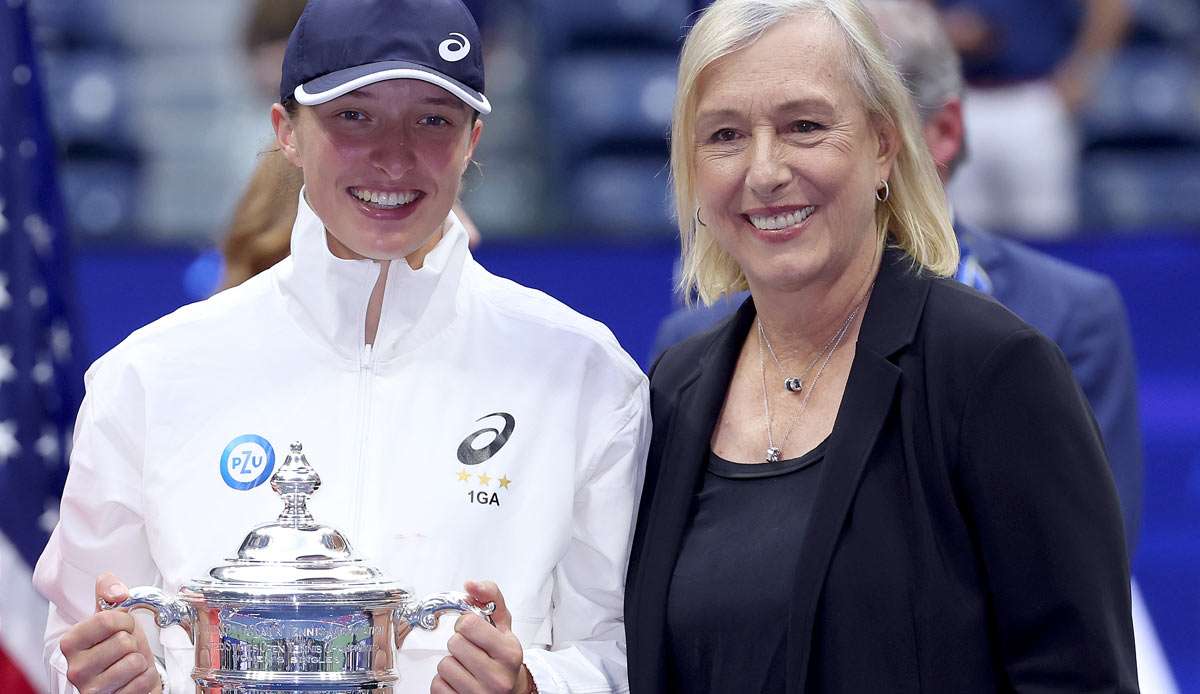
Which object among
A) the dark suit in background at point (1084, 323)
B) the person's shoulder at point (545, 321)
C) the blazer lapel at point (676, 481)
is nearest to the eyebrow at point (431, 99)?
the person's shoulder at point (545, 321)

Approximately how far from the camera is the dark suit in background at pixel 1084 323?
10.2ft

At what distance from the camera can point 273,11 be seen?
3.62 meters

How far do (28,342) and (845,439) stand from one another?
1.68 metres

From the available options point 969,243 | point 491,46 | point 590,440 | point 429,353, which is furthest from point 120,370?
point 491,46

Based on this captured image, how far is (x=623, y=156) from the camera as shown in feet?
16.0

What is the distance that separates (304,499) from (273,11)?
204 cm

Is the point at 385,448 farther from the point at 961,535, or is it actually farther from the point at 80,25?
the point at 80,25

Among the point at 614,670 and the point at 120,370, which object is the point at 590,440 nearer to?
the point at 614,670

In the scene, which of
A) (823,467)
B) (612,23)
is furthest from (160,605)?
(612,23)

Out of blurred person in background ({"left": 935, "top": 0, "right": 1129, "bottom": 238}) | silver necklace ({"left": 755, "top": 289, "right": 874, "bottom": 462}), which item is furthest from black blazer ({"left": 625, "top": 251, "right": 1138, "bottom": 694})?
blurred person in background ({"left": 935, "top": 0, "right": 1129, "bottom": 238})

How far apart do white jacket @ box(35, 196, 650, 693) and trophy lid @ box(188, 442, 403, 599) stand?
0.67 ft

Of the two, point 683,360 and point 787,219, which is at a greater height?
point 787,219

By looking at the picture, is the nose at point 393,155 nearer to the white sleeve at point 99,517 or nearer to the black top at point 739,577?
the white sleeve at point 99,517

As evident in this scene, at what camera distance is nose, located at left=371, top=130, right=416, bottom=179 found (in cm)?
201
